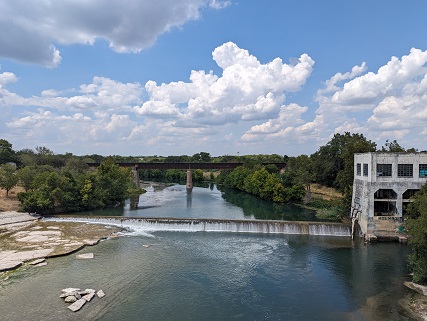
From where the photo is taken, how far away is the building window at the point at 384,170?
36.5 metres

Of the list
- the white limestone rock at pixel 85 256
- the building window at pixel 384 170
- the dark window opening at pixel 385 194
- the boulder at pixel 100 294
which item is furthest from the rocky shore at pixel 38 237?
the dark window opening at pixel 385 194

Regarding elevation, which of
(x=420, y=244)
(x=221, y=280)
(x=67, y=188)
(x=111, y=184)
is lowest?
(x=221, y=280)

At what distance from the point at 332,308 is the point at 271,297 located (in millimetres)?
3777

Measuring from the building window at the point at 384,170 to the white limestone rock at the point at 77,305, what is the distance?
104 ft

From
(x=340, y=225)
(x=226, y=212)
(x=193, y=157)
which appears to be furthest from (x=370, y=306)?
(x=193, y=157)

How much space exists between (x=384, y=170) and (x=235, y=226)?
702 inches

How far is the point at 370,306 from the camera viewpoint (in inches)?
813

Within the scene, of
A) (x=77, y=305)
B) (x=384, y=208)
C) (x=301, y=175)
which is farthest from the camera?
(x=301, y=175)

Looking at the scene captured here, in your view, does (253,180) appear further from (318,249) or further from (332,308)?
(332,308)

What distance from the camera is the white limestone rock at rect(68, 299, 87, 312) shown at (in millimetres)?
19266

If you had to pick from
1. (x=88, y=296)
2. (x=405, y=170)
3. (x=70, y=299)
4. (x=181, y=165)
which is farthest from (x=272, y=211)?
(x=181, y=165)

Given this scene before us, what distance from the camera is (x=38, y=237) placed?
3484 cm

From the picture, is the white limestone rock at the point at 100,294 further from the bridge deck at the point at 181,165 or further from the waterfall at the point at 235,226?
the bridge deck at the point at 181,165

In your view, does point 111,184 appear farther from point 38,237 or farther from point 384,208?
point 384,208
